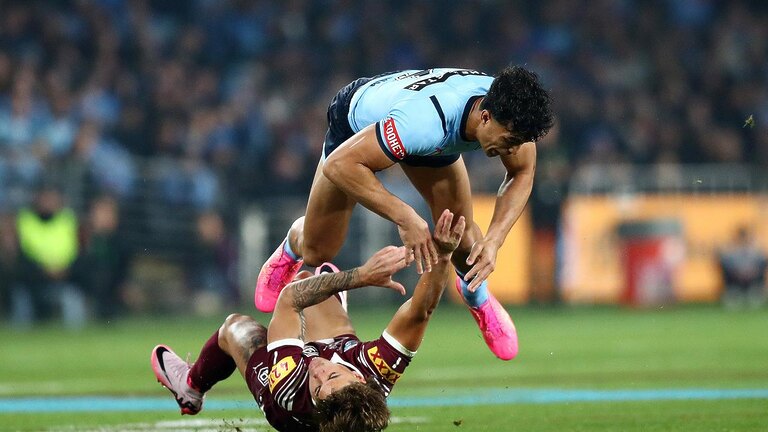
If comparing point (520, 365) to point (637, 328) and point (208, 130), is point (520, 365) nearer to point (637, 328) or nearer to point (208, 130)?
point (637, 328)

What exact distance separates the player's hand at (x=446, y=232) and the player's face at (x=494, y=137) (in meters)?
0.41

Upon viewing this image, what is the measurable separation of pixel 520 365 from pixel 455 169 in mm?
4353

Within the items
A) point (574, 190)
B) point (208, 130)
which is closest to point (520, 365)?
point (574, 190)

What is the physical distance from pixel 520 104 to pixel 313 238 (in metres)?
1.78

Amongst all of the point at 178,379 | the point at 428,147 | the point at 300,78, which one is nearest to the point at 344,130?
the point at 428,147

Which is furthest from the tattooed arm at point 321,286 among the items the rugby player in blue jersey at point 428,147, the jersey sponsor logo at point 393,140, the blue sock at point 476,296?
the blue sock at point 476,296

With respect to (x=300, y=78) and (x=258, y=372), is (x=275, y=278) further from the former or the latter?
(x=300, y=78)

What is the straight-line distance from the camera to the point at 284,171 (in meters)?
18.0

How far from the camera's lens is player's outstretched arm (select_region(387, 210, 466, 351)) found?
6.11m

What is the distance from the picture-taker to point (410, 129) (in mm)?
6152

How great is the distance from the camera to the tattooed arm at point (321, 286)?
5.90 meters

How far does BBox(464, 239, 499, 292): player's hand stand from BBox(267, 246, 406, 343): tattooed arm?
0.46 meters

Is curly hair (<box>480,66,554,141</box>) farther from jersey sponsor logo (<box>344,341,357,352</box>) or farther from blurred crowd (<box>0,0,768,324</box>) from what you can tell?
blurred crowd (<box>0,0,768,324</box>)

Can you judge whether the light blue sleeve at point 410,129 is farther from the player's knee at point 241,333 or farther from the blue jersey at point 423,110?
the player's knee at point 241,333
